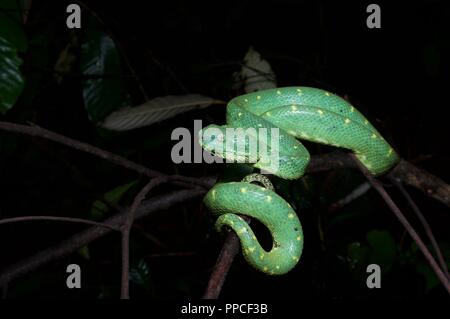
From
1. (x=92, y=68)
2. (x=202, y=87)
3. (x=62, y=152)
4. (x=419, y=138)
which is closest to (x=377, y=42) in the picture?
(x=419, y=138)

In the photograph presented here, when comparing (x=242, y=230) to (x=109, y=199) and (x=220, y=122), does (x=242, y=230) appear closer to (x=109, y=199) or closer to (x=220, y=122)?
(x=109, y=199)

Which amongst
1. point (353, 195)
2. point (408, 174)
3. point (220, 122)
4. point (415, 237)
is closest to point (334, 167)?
point (408, 174)

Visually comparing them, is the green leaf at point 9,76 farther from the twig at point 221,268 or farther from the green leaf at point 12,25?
the twig at point 221,268

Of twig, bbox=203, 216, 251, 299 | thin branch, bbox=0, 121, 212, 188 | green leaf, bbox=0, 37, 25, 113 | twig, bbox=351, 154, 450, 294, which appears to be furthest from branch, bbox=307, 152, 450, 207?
green leaf, bbox=0, 37, 25, 113

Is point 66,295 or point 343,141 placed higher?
point 343,141

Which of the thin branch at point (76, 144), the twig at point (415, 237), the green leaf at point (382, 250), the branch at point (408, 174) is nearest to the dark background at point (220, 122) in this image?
the green leaf at point (382, 250)
